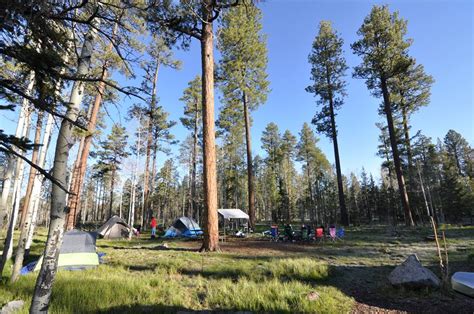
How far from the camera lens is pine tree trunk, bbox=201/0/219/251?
8633mm

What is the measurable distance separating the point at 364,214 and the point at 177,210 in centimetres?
3987

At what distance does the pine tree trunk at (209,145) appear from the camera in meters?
8.63

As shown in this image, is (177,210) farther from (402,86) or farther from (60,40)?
(60,40)

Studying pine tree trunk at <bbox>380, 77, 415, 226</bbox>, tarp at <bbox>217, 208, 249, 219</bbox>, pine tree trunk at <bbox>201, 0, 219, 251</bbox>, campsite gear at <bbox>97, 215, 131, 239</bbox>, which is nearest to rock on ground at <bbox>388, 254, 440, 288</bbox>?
pine tree trunk at <bbox>201, 0, 219, 251</bbox>

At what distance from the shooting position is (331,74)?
68.9 ft

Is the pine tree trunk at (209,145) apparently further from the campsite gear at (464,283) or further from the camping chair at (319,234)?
the campsite gear at (464,283)

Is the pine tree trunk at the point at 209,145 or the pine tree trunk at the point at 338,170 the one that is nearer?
the pine tree trunk at the point at 209,145

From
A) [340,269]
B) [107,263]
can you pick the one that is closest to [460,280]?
[340,269]

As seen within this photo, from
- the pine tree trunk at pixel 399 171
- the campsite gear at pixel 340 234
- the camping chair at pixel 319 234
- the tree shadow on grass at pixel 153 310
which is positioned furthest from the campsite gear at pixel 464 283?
the pine tree trunk at pixel 399 171

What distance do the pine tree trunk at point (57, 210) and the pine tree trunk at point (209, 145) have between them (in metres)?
5.49

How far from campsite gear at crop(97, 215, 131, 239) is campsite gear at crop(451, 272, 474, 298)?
17556mm

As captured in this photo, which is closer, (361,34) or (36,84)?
(36,84)

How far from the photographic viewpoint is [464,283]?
1794 mm

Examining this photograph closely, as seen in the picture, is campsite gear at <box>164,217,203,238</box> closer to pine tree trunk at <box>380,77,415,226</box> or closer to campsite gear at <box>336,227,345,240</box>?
campsite gear at <box>336,227,345,240</box>
